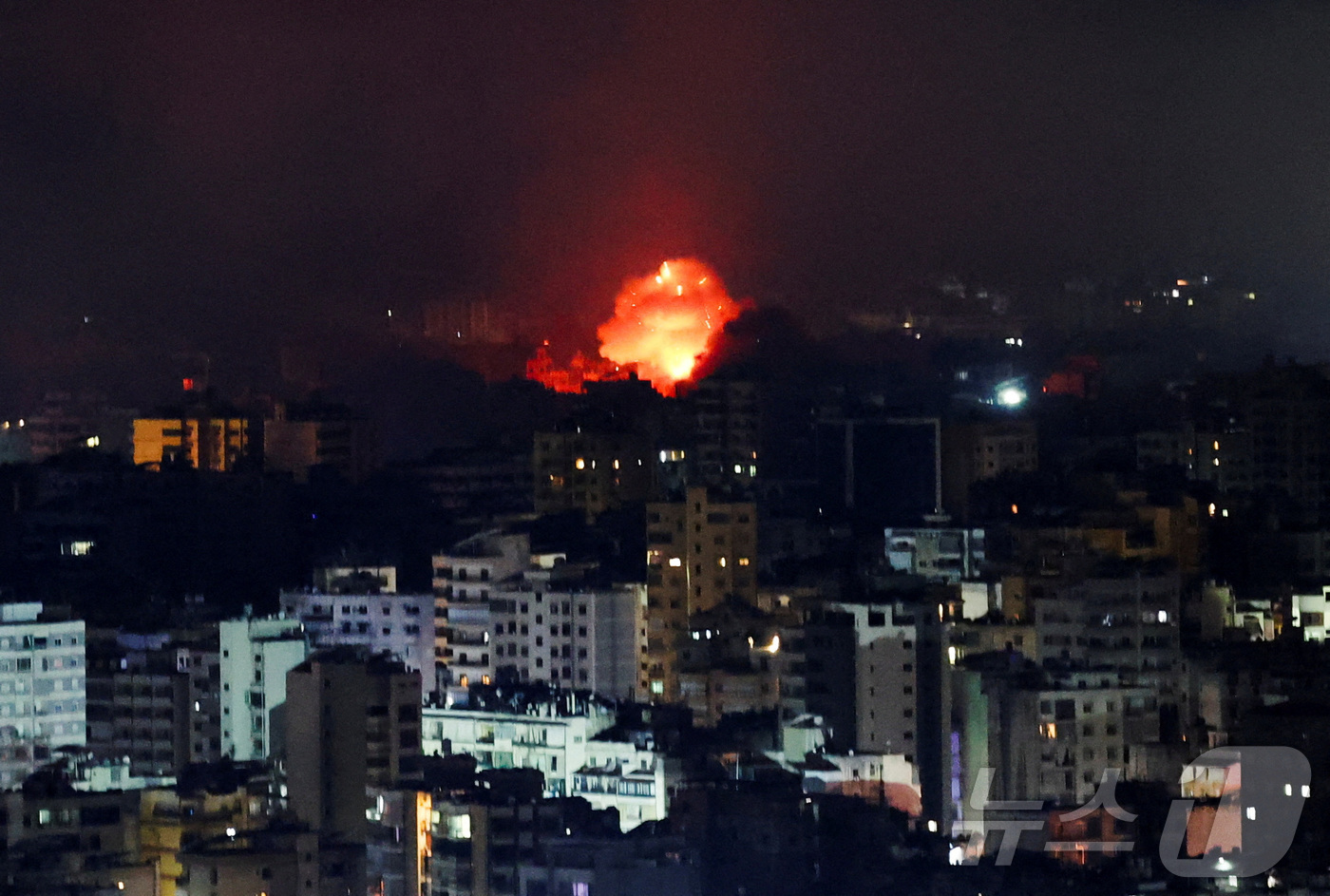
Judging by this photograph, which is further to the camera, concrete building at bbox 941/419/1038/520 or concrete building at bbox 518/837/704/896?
concrete building at bbox 941/419/1038/520

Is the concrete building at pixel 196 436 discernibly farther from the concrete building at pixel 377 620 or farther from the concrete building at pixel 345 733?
the concrete building at pixel 345 733

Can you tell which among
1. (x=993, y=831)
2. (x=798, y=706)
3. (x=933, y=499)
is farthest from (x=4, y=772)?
(x=933, y=499)

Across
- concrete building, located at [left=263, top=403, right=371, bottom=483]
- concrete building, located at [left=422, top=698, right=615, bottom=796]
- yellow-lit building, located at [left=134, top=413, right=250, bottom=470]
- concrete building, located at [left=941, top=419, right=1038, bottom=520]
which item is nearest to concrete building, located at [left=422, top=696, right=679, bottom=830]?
concrete building, located at [left=422, top=698, right=615, bottom=796]

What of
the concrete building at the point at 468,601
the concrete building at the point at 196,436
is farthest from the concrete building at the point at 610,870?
the concrete building at the point at 196,436

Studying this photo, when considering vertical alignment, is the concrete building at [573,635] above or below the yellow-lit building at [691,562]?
below

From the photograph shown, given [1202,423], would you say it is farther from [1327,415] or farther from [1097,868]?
[1097,868]

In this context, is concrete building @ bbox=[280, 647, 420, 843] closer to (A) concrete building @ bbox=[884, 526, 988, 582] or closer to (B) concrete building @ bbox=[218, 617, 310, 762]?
(B) concrete building @ bbox=[218, 617, 310, 762]
